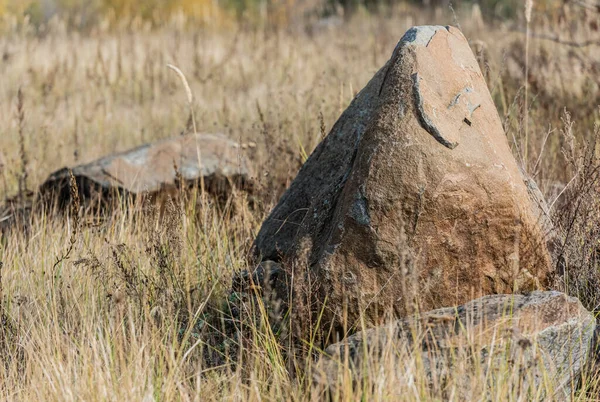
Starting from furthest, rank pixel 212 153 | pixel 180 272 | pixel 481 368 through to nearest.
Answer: pixel 212 153
pixel 180 272
pixel 481 368

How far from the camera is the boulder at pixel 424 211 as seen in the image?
2625 millimetres

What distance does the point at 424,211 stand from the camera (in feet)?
8.62

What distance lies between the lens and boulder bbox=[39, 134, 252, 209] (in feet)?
15.0

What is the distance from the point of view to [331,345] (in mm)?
2498

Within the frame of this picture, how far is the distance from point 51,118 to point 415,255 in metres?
5.48

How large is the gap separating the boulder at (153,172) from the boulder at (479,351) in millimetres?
2237

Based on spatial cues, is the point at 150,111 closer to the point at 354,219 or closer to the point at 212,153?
the point at 212,153

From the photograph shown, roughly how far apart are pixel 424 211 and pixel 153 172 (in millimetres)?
2446

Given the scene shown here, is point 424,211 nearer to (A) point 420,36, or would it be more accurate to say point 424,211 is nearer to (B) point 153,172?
(A) point 420,36

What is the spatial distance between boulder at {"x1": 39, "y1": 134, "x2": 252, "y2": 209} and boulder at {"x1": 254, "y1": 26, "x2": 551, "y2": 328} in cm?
191

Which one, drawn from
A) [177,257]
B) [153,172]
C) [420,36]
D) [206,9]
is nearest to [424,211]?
[420,36]

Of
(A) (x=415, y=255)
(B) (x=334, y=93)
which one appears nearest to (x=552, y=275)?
(A) (x=415, y=255)

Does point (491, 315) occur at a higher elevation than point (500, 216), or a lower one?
lower

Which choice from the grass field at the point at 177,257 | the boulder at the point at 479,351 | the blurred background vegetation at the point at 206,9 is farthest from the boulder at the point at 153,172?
the blurred background vegetation at the point at 206,9
